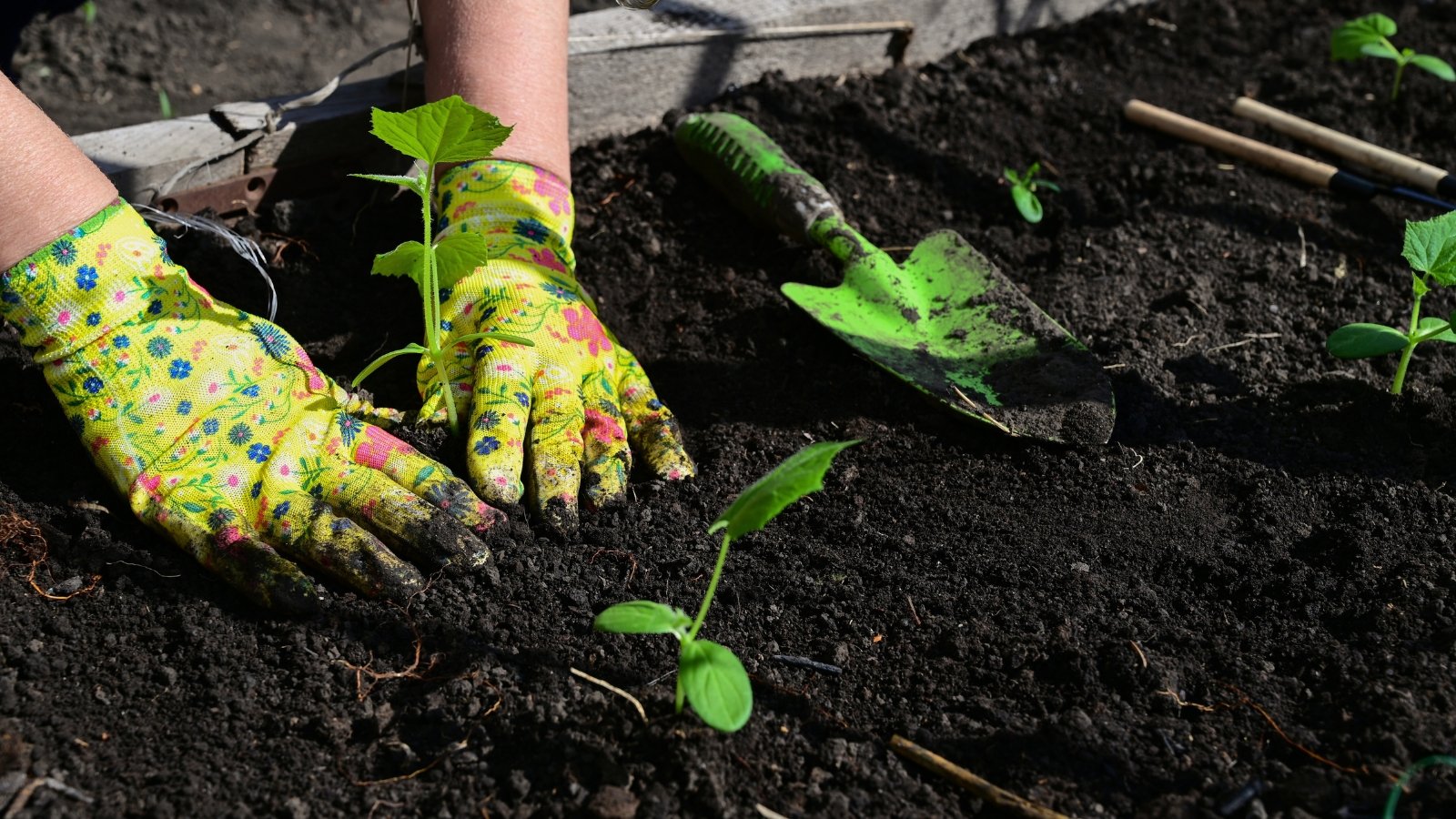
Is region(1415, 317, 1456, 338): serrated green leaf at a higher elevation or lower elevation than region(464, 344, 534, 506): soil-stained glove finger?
higher

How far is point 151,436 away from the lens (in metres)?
1.69

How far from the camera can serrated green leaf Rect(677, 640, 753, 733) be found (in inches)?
50.5

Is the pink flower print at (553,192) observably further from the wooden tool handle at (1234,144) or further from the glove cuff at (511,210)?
the wooden tool handle at (1234,144)

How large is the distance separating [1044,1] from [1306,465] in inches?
78.0

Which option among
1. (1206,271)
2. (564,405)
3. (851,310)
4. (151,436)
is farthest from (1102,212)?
(151,436)

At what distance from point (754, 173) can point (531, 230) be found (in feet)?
1.87

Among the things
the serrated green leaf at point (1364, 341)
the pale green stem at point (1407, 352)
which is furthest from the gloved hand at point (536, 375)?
the pale green stem at point (1407, 352)

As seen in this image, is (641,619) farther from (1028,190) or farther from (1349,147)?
(1349,147)

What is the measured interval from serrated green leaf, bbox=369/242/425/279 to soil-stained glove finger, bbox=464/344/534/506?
0.20m

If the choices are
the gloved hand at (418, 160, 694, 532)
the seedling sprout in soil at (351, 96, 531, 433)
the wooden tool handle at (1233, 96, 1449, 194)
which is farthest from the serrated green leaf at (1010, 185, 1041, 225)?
the seedling sprout in soil at (351, 96, 531, 433)

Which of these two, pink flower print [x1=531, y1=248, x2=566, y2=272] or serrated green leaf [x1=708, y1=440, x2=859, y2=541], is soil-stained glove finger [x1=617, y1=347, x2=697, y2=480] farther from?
serrated green leaf [x1=708, y1=440, x2=859, y2=541]

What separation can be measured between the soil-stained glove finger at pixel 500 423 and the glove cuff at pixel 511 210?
0.88 feet

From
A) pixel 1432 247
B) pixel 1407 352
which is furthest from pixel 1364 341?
pixel 1432 247

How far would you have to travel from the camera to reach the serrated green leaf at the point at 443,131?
5.16ft
